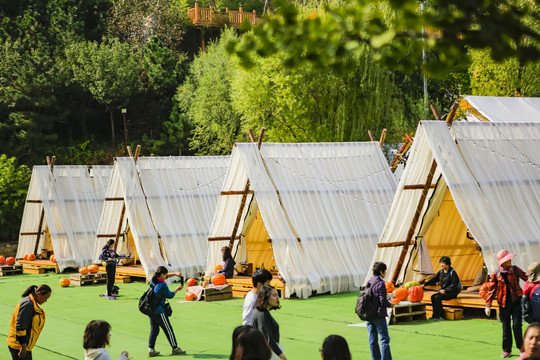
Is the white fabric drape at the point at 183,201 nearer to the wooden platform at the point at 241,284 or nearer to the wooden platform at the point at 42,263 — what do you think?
the wooden platform at the point at 241,284

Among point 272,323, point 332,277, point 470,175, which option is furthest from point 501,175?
point 272,323

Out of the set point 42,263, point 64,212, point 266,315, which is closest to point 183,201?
point 64,212

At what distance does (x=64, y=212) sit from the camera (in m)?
29.7

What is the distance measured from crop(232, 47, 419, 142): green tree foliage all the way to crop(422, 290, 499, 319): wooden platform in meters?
20.2

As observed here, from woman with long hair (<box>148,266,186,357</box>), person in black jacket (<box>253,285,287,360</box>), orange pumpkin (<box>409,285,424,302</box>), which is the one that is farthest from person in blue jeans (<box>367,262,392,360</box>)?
orange pumpkin (<box>409,285,424,302</box>)

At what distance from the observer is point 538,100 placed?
2911 cm

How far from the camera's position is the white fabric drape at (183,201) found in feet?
80.7

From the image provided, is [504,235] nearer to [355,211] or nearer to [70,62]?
[355,211]

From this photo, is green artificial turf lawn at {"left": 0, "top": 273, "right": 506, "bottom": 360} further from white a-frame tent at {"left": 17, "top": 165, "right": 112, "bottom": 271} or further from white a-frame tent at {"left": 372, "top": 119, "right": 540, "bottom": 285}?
white a-frame tent at {"left": 17, "top": 165, "right": 112, "bottom": 271}

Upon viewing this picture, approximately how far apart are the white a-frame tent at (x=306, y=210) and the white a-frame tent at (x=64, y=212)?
8.93 metres

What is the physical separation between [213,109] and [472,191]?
35001 millimetres

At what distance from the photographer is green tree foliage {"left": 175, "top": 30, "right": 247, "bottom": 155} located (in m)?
49.1

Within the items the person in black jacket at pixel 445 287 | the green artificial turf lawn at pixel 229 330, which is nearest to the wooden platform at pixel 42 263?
the green artificial turf lawn at pixel 229 330

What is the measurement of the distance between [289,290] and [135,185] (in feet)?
27.8
